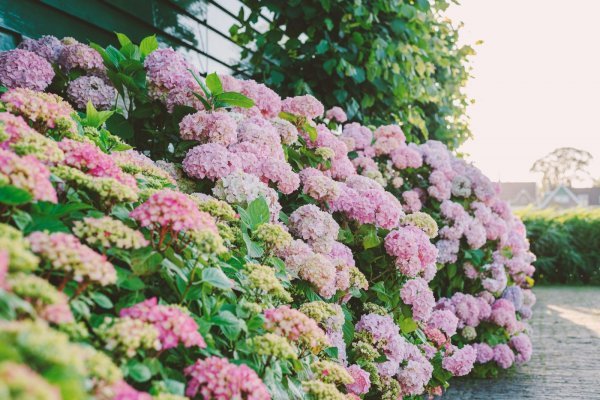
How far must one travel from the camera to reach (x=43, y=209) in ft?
4.26

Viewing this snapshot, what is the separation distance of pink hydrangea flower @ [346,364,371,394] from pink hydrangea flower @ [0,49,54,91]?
5.93ft

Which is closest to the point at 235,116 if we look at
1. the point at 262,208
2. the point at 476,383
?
the point at 262,208

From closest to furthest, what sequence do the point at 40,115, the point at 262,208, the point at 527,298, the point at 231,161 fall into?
the point at 40,115, the point at 262,208, the point at 231,161, the point at 527,298

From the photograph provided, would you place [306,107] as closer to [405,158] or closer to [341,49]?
[405,158]

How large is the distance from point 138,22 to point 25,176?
2825mm

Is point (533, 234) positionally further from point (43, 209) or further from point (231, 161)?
point (43, 209)

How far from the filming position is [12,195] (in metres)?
1.08

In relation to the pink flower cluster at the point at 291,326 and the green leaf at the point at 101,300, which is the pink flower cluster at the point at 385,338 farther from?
the green leaf at the point at 101,300

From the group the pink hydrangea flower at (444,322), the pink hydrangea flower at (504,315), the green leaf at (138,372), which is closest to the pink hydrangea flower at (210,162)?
the green leaf at (138,372)

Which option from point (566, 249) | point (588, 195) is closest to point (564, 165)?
point (588, 195)

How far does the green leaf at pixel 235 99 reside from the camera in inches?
99.3

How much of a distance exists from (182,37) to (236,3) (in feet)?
2.92

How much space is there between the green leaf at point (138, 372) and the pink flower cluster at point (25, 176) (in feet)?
1.28

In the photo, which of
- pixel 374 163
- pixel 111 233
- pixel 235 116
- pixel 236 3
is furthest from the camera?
pixel 236 3
